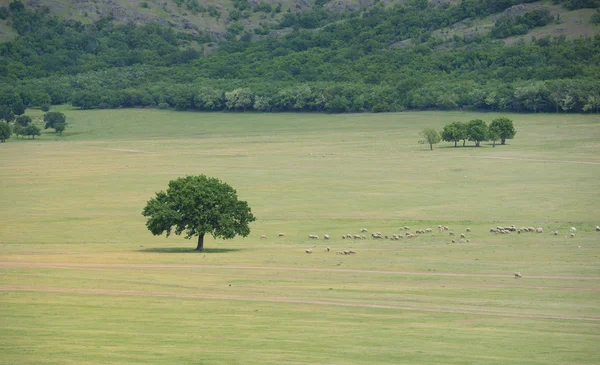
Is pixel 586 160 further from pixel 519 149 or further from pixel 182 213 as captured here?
pixel 182 213

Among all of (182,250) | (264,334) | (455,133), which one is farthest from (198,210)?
(455,133)

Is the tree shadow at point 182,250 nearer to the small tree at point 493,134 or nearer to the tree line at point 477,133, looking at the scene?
A: the tree line at point 477,133

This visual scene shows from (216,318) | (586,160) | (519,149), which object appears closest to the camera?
(216,318)

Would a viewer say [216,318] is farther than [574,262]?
No

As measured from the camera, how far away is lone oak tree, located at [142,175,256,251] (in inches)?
2586

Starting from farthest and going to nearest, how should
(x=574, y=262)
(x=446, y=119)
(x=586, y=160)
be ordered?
(x=446, y=119)
(x=586, y=160)
(x=574, y=262)

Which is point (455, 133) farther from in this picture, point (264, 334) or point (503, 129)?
point (264, 334)

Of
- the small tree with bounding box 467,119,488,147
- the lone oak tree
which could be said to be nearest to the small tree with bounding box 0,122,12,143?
the small tree with bounding box 467,119,488,147

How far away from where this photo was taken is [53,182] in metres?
123

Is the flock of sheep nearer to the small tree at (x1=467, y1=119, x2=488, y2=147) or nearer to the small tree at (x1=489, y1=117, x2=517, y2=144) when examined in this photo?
the small tree at (x1=467, y1=119, x2=488, y2=147)

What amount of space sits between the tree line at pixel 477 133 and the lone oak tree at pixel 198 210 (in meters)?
91.4

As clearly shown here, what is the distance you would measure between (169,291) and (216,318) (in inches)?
271

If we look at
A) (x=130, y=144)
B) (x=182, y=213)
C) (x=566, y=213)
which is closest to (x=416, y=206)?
(x=566, y=213)

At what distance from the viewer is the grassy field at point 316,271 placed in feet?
126
